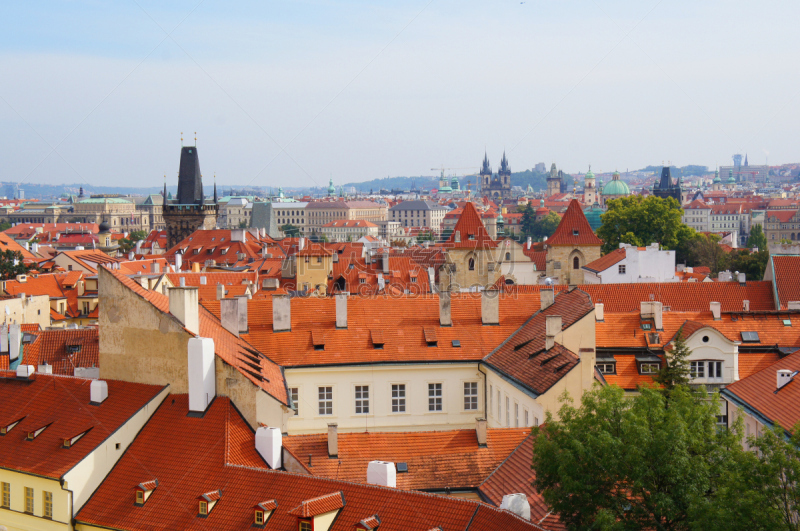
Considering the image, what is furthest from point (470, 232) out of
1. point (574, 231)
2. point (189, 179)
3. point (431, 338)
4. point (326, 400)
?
point (189, 179)

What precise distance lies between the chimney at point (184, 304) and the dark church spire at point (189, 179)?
93600mm

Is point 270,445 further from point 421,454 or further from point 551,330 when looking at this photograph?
point 551,330

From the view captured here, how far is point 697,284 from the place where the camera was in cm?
5191

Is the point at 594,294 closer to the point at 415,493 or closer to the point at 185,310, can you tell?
the point at 185,310

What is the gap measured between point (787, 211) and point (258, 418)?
190683 mm

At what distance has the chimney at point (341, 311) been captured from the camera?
37531mm

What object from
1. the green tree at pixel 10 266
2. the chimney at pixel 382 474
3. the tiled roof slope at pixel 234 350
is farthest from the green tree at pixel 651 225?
the chimney at pixel 382 474

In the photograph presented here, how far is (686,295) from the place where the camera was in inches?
2010

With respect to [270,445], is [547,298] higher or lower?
higher

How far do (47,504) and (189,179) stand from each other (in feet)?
323

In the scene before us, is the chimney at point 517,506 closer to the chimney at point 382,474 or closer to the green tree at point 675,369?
the chimney at point 382,474

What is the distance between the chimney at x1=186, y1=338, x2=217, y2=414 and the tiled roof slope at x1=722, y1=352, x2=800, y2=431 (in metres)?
14.3

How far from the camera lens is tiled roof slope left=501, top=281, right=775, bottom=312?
50.3m

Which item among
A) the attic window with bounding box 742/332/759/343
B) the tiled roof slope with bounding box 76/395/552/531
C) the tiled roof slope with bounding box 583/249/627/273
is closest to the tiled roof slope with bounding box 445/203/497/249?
the tiled roof slope with bounding box 583/249/627/273
